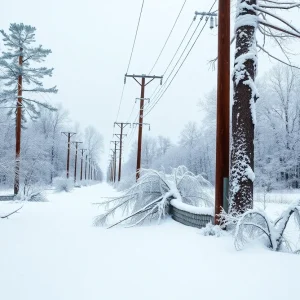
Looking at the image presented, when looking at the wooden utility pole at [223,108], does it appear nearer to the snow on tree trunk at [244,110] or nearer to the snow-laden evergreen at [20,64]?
the snow on tree trunk at [244,110]

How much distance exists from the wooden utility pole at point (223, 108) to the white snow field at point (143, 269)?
1193 millimetres

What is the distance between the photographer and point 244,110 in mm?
6211

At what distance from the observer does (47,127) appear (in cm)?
5641

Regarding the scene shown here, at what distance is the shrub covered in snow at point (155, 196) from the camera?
26.8ft

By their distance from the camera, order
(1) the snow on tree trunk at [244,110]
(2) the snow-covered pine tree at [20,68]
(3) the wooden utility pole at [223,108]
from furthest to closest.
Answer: (2) the snow-covered pine tree at [20,68], (3) the wooden utility pole at [223,108], (1) the snow on tree trunk at [244,110]

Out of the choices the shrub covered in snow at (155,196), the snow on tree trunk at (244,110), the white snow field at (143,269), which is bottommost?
the white snow field at (143,269)

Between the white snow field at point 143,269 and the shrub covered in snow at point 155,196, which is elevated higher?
the shrub covered in snow at point 155,196

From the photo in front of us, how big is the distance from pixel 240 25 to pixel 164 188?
15.2 feet

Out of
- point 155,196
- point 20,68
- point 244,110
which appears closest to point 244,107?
point 244,110

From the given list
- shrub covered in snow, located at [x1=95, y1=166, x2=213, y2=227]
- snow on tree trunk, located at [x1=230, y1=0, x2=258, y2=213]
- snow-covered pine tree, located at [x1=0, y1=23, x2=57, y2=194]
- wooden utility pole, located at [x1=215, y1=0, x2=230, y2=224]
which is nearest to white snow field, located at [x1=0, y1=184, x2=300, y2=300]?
snow on tree trunk, located at [x1=230, y1=0, x2=258, y2=213]

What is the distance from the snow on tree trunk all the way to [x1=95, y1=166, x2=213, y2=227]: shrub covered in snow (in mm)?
2586

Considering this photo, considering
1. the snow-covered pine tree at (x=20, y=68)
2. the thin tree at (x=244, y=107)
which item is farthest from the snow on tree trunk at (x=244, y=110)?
the snow-covered pine tree at (x=20, y=68)

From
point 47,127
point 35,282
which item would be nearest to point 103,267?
point 35,282

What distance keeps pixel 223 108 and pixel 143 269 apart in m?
3.86
